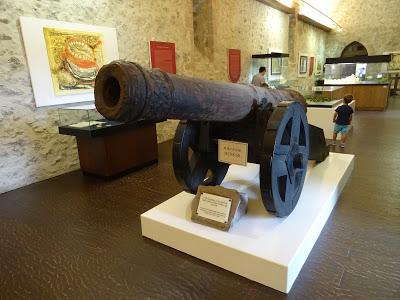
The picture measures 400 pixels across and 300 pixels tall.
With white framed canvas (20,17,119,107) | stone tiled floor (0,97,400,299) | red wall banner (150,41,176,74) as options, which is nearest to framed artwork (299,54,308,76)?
red wall banner (150,41,176,74)

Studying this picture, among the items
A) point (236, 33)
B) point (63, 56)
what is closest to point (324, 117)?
point (236, 33)

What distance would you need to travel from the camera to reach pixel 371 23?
15.5 meters

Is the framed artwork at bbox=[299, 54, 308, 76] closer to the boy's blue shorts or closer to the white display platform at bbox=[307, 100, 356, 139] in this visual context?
the white display platform at bbox=[307, 100, 356, 139]

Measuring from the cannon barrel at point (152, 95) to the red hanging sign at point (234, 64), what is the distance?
676cm

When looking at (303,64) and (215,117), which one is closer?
(215,117)

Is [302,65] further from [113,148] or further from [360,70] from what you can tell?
[113,148]

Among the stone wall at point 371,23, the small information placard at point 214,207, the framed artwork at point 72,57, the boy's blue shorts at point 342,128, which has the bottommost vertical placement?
the boy's blue shorts at point 342,128

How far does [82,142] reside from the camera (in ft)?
12.8

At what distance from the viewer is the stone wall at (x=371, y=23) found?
15.0 metres

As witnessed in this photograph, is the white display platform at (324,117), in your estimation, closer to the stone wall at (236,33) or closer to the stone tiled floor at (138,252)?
the stone tiled floor at (138,252)

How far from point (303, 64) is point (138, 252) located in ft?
44.7

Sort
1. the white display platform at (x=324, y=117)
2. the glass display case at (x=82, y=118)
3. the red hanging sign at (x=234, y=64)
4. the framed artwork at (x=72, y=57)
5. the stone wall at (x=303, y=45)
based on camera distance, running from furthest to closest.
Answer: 1. the stone wall at (x=303, y=45)
2. the red hanging sign at (x=234, y=64)
3. the white display platform at (x=324, y=117)
4. the framed artwork at (x=72, y=57)
5. the glass display case at (x=82, y=118)

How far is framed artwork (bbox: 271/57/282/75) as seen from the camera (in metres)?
10.0

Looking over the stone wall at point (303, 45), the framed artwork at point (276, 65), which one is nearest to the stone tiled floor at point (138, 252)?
the framed artwork at point (276, 65)
